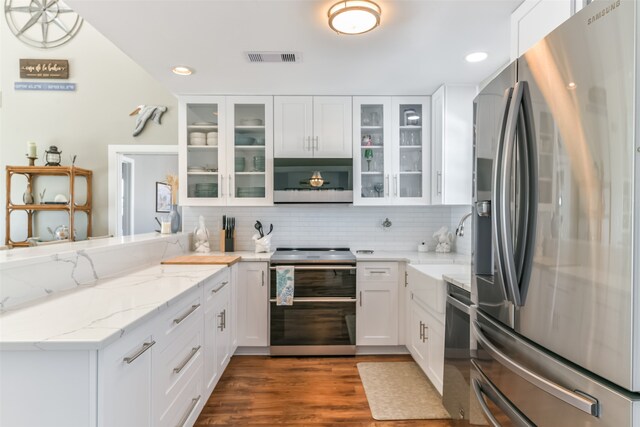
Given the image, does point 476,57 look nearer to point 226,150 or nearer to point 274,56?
point 274,56

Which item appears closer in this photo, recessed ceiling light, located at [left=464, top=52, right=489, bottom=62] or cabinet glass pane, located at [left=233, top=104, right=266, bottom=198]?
recessed ceiling light, located at [left=464, top=52, right=489, bottom=62]

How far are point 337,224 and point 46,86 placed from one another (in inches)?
162

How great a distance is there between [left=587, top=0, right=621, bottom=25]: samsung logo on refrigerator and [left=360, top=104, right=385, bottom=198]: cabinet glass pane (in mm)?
2509

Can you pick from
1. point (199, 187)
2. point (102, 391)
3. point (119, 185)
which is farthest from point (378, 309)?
point (119, 185)

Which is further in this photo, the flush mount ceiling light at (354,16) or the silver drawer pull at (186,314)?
the flush mount ceiling light at (354,16)

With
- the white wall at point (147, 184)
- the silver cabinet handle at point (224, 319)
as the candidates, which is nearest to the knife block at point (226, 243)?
the silver cabinet handle at point (224, 319)

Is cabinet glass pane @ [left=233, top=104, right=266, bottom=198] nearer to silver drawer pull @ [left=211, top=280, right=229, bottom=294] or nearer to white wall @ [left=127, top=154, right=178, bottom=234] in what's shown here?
silver drawer pull @ [left=211, top=280, right=229, bottom=294]

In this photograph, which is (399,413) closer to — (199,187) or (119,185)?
(199,187)

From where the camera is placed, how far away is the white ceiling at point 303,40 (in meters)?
1.81

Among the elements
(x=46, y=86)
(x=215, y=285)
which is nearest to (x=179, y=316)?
(x=215, y=285)

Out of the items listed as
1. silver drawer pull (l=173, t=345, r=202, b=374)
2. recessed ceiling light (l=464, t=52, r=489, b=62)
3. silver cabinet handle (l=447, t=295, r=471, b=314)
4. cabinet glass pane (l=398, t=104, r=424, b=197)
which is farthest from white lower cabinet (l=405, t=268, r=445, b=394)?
recessed ceiling light (l=464, t=52, r=489, b=62)

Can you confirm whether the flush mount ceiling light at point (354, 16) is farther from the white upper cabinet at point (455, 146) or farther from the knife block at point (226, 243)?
the knife block at point (226, 243)

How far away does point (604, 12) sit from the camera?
821 millimetres

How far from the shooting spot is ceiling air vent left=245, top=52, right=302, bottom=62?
235cm
